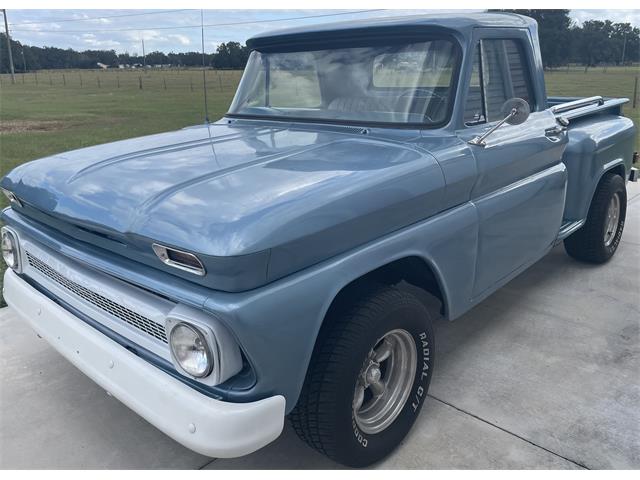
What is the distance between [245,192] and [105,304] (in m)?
0.74

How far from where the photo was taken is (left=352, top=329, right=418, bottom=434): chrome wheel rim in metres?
2.42

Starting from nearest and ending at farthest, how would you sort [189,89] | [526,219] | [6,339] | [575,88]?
[526,219] → [6,339] → [575,88] → [189,89]

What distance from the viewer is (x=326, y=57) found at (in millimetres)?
3283

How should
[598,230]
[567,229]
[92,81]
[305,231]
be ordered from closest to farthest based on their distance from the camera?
[305,231]
[567,229]
[598,230]
[92,81]

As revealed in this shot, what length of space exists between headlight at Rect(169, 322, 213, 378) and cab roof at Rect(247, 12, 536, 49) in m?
1.96

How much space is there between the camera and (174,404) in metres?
1.91

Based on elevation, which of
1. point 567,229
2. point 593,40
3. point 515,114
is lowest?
point 567,229

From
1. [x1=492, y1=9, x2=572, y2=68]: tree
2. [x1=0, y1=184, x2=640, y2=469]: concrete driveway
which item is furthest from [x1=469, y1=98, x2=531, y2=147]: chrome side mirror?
[x1=492, y1=9, x2=572, y2=68]: tree

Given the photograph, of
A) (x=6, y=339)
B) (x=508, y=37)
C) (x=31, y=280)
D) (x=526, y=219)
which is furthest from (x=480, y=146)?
(x=6, y=339)

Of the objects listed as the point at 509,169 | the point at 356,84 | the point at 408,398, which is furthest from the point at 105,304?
the point at 509,169

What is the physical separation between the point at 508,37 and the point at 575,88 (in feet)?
39.4

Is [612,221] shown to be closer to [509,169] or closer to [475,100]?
[509,169]

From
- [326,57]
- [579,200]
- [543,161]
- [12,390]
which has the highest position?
[326,57]

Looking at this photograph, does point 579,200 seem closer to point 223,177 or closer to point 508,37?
point 508,37
